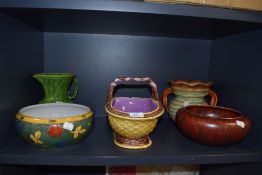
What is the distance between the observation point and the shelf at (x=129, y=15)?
408 millimetres

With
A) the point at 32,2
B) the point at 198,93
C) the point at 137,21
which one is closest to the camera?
the point at 32,2

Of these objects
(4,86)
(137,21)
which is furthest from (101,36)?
(4,86)

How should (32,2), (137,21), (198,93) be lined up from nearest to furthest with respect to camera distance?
(32,2)
(137,21)
(198,93)

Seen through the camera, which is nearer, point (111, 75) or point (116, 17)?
point (116, 17)

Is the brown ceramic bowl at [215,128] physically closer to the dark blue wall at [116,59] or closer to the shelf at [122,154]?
the shelf at [122,154]

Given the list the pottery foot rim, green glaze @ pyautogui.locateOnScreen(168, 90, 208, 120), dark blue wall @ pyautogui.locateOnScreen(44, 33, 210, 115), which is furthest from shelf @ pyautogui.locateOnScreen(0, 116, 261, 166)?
dark blue wall @ pyautogui.locateOnScreen(44, 33, 210, 115)

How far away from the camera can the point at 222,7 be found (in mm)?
450

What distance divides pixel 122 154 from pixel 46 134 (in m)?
0.16

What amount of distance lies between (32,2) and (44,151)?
304 mm

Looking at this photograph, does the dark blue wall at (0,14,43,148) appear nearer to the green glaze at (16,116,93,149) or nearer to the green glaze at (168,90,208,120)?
the green glaze at (16,116,93,149)

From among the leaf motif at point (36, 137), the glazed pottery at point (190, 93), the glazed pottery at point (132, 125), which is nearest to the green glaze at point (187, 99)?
the glazed pottery at point (190, 93)

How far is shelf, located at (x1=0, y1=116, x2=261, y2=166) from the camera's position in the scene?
17.7 inches

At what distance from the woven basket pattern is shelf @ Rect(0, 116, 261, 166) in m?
0.04

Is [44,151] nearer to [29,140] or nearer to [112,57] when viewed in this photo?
[29,140]
